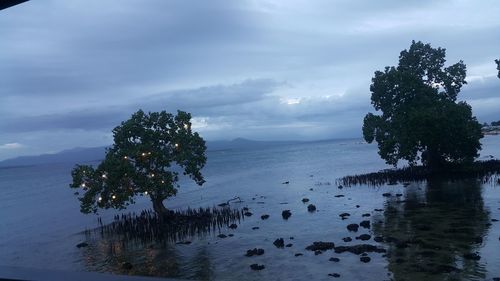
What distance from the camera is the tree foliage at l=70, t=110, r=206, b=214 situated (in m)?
27.6

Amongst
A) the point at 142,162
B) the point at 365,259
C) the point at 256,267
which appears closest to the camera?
the point at 365,259

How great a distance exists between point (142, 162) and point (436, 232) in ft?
59.6

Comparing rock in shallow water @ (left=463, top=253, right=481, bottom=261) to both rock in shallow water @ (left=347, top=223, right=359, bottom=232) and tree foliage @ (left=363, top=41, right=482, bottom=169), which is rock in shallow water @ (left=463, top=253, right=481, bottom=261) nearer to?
rock in shallow water @ (left=347, top=223, right=359, bottom=232)

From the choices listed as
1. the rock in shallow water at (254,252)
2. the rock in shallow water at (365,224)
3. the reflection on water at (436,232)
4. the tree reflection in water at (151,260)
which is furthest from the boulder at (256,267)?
the rock in shallow water at (365,224)

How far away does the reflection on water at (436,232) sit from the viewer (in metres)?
15.7

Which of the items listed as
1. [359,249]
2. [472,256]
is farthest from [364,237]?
[472,256]

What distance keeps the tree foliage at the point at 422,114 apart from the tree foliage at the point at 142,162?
67.2 feet

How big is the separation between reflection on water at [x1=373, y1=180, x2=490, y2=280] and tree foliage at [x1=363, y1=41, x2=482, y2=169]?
506 centimetres

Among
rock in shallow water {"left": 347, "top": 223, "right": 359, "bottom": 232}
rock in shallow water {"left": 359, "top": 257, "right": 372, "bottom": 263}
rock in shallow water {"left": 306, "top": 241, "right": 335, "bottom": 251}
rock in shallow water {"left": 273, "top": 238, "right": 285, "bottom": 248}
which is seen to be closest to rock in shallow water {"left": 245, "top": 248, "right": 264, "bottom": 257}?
rock in shallow water {"left": 273, "top": 238, "right": 285, "bottom": 248}

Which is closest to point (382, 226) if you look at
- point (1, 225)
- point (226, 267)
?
point (226, 267)

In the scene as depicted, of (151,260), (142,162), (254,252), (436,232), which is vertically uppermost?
(142,162)

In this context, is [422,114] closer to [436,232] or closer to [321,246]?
[436,232]

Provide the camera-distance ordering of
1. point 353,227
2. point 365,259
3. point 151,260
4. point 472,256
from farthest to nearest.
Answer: point 353,227, point 151,260, point 365,259, point 472,256

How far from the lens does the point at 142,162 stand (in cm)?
2809
